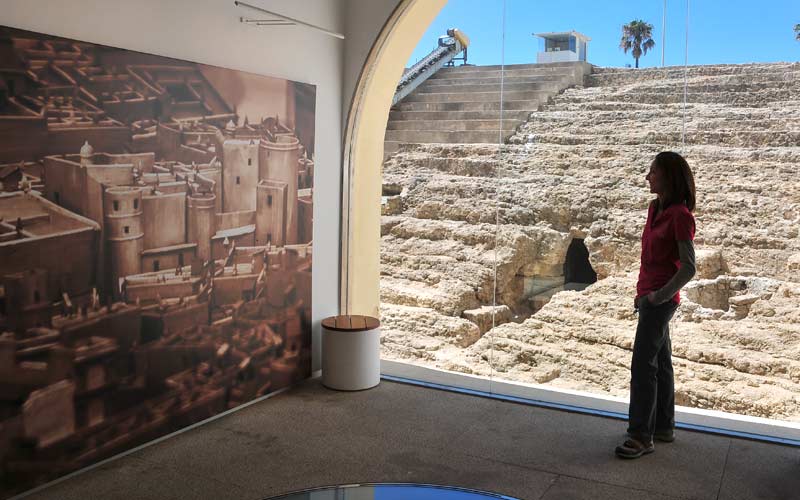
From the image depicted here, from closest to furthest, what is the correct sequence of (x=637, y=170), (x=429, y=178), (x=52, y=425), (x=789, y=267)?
(x=52, y=425) < (x=789, y=267) < (x=637, y=170) < (x=429, y=178)

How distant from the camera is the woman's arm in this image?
161 inches

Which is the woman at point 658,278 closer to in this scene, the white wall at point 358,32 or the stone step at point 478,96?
the stone step at point 478,96

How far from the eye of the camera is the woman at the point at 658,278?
4.17 metres

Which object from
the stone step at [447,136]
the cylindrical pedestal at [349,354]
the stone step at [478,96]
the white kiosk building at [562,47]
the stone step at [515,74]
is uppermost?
the white kiosk building at [562,47]

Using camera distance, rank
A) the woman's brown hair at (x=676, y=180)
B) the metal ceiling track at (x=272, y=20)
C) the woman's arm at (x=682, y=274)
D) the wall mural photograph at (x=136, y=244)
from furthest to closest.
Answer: the metal ceiling track at (x=272, y=20), the woman's brown hair at (x=676, y=180), the woman's arm at (x=682, y=274), the wall mural photograph at (x=136, y=244)


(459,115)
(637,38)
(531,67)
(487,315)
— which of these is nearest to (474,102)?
(459,115)

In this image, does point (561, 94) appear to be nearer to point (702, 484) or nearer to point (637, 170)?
point (637, 170)

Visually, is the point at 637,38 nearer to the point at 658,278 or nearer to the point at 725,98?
the point at 725,98

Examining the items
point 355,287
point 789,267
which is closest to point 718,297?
point 789,267

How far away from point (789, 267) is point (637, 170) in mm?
1081

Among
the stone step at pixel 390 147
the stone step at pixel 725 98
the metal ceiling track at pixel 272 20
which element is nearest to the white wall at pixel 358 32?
the stone step at pixel 390 147

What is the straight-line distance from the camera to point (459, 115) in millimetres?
5785

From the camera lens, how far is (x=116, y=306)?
4047 mm

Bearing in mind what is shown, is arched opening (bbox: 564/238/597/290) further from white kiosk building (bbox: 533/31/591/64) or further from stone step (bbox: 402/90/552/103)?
white kiosk building (bbox: 533/31/591/64)
